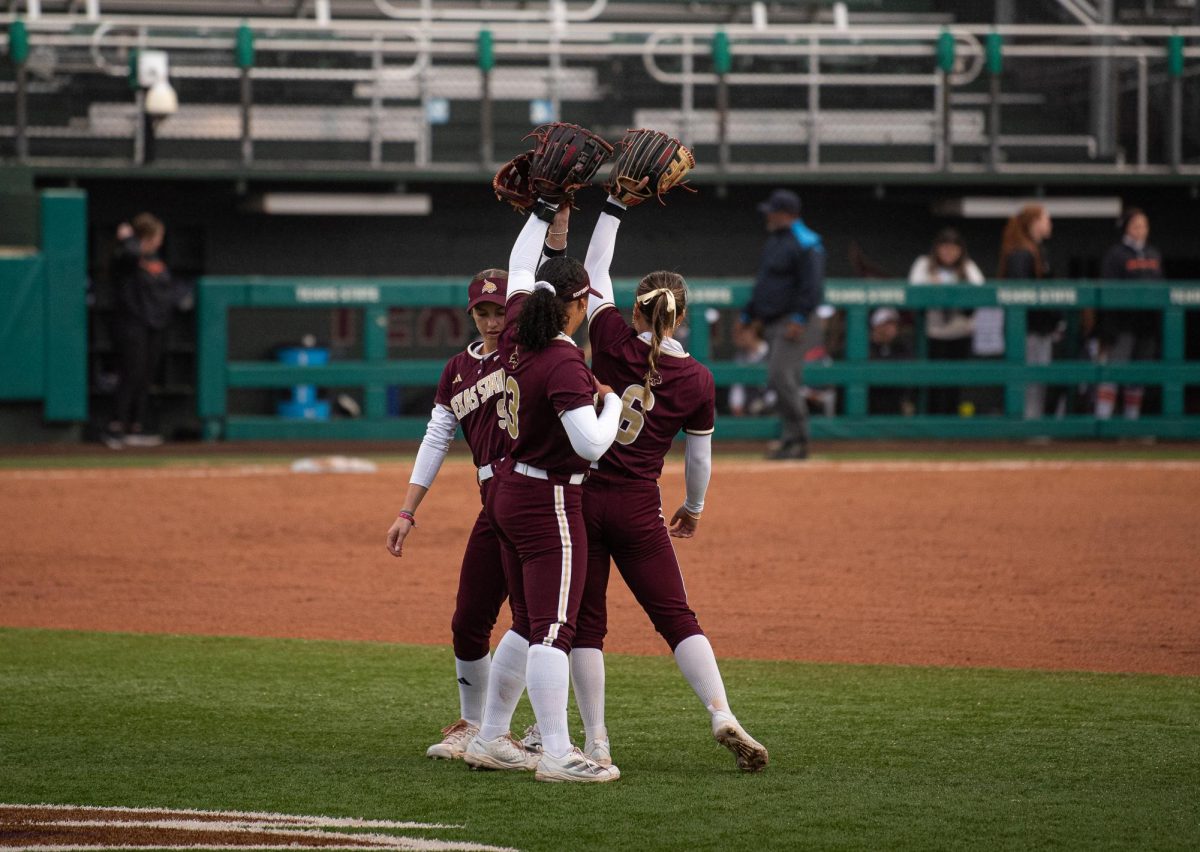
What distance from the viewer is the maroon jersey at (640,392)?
5.18 meters

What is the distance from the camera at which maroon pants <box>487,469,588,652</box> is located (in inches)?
194

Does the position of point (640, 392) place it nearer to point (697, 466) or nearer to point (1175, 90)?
point (697, 466)

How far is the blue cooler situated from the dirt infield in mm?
2730

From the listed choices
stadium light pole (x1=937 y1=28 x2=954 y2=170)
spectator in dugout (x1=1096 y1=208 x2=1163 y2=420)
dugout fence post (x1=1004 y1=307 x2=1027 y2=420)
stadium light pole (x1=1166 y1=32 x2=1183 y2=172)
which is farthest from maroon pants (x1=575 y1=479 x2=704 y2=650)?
stadium light pole (x1=1166 y1=32 x2=1183 y2=172)

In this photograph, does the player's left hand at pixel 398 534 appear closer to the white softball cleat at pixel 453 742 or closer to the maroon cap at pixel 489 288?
the white softball cleat at pixel 453 742

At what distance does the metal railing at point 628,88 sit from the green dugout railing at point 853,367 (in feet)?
5.71

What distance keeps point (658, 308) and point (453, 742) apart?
148cm

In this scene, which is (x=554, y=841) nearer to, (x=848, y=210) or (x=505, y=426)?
(x=505, y=426)

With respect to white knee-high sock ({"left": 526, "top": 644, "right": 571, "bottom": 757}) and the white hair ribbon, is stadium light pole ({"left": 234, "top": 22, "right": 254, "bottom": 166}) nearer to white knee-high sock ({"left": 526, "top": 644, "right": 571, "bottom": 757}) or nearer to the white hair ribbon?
the white hair ribbon

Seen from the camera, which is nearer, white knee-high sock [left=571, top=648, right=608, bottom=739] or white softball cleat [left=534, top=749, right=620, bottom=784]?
white softball cleat [left=534, top=749, right=620, bottom=784]

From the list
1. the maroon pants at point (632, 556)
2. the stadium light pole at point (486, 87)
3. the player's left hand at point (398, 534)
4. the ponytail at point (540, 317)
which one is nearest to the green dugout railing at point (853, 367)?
the stadium light pole at point (486, 87)

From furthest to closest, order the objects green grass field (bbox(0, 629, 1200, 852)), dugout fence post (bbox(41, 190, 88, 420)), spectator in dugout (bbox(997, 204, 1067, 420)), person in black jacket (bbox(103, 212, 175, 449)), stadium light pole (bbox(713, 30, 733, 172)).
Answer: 1. stadium light pole (bbox(713, 30, 733, 172))
2. spectator in dugout (bbox(997, 204, 1067, 420))
3. dugout fence post (bbox(41, 190, 88, 420))
4. person in black jacket (bbox(103, 212, 175, 449))
5. green grass field (bbox(0, 629, 1200, 852))

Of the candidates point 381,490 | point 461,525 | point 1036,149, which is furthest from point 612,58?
point 461,525

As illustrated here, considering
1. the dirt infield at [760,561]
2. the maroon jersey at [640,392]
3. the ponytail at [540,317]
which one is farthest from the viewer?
the dirt infield at [760,561]
